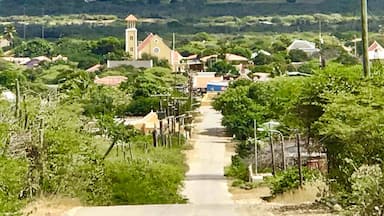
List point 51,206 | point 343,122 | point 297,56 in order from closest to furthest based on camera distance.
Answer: point 343,122 < point 51,206 < point 297,56

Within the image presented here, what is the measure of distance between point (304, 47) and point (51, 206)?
424 feet

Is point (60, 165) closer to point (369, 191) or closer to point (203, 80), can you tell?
point (369, 191)

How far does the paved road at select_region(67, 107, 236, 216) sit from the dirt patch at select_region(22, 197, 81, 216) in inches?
23.4

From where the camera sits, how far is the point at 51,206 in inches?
1104

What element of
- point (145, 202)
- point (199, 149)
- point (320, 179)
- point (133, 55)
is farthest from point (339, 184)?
point (133, 55)

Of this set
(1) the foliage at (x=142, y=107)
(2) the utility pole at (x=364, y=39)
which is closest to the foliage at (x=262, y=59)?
(1) the foliage at (x=142, y=107)

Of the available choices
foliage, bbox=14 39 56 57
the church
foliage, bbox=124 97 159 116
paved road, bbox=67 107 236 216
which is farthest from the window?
foliage, bbox=124 97 159 116

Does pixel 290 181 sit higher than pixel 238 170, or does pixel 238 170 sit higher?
pixel 290 181

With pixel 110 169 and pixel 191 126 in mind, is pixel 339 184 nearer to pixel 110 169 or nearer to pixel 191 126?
pixel 110 169

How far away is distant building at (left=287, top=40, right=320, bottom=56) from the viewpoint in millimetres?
152012

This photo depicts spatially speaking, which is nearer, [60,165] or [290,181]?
[60,165]

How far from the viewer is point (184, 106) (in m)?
90.7

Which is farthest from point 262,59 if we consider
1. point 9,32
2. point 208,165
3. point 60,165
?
point 60,165

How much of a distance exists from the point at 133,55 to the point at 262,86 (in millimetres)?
76739
